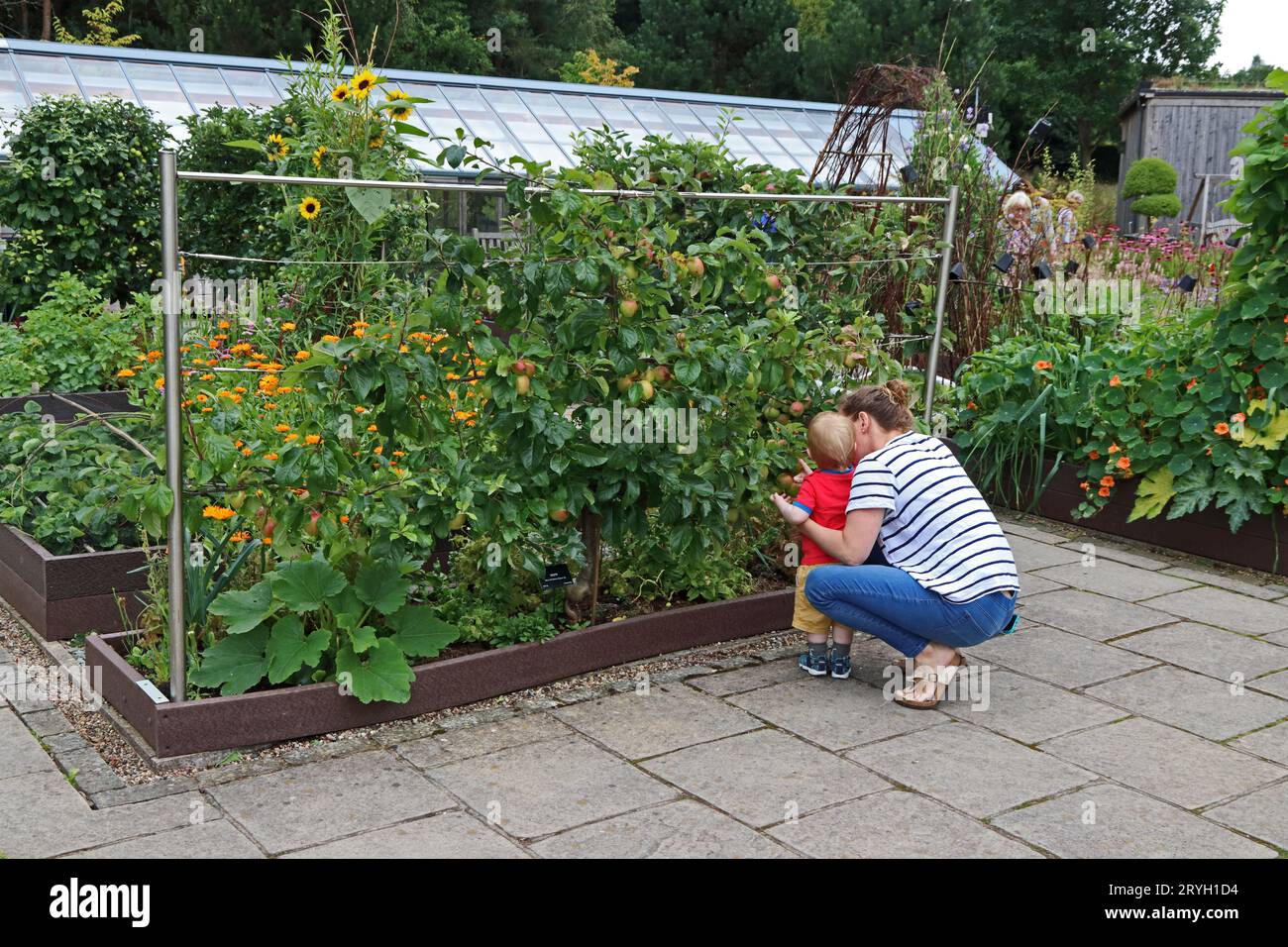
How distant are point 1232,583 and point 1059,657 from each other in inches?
62.4

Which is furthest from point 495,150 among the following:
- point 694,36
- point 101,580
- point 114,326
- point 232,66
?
point 694,36

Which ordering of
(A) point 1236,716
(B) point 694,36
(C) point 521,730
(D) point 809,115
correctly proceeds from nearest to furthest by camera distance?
(C) point 521,730
(A) point 1236,716
(D) point 809,115
(B) point 694,36

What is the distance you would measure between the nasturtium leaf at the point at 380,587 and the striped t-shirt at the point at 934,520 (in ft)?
5.13

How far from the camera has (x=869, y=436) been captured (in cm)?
442

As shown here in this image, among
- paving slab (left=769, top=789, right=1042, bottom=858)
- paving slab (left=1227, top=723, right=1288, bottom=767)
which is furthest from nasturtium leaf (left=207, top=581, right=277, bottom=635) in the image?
paving slab (left=1227, top=723, right=1288, bottom=767)

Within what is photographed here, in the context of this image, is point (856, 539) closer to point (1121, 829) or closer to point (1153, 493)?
point (1121, 829)

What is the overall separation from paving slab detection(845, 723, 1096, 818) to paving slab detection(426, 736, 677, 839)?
75 centimetres

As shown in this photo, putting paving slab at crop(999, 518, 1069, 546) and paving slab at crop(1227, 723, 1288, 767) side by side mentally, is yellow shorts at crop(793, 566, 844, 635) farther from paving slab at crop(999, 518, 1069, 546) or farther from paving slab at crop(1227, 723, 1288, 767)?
paving slab at crop(999, 518, 1069, 546)

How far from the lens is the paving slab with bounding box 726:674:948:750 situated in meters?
4.09

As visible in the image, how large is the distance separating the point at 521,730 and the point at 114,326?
4.45 meters

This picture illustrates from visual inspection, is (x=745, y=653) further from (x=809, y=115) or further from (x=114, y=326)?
(x=809, y=115)

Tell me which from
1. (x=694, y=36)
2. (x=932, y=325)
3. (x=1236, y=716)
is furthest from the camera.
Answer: (x=694, y=36)

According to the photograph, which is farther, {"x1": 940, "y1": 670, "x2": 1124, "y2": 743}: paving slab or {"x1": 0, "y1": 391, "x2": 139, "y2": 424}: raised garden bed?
{"x1": 0, "y1": 391, "x2": 139, "y2": 424}: raised garden bed

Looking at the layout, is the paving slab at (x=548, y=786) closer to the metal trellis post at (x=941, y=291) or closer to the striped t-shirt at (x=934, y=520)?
the striped t-shirt at (x=934, y=520)
